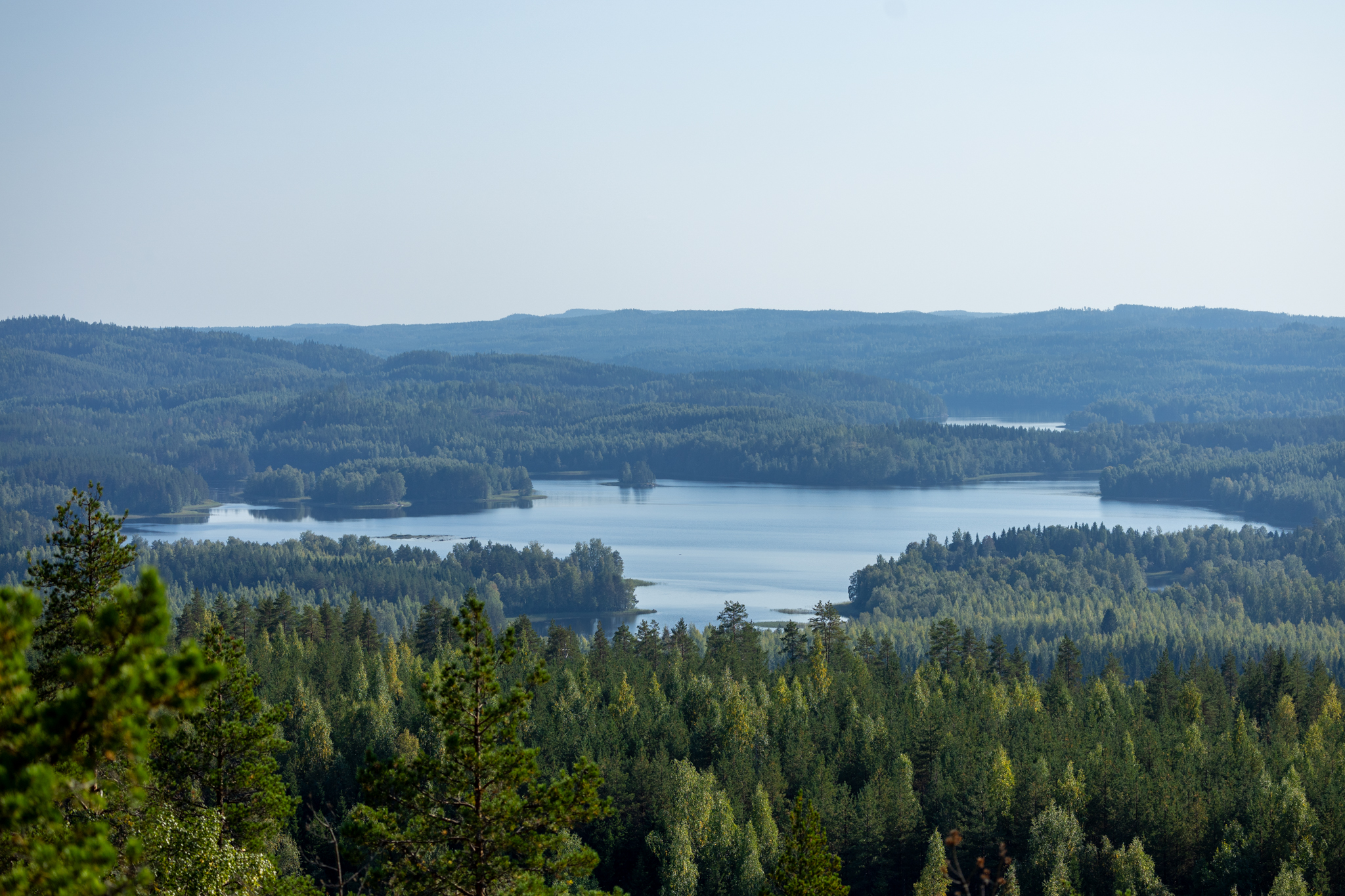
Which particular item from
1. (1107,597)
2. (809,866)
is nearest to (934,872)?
(809,866)

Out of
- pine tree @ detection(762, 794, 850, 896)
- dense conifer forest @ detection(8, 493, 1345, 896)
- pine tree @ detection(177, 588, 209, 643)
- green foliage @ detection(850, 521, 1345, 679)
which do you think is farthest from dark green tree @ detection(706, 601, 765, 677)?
pine tree @ detection(762, 794, 850, 896)

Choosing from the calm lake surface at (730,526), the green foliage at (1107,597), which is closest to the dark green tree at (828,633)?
the green foliage at (1107,597)

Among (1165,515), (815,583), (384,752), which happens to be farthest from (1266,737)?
(1165,515)

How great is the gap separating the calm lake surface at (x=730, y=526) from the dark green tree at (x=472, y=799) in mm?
78773

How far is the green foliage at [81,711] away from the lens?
19.8 ft

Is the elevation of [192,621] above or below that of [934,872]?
above

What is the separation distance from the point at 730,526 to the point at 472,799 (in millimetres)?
142578

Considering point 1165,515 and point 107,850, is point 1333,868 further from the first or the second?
point 1165,515

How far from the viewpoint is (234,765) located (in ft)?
65.4

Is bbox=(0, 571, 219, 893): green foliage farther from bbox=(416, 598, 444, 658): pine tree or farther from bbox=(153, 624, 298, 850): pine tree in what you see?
bbox=(416, 598, 444, 658): pine tree

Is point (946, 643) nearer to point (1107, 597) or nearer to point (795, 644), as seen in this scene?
point (795, 644)

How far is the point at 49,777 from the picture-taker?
19.5ft

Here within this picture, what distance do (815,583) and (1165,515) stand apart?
69514 millimetres

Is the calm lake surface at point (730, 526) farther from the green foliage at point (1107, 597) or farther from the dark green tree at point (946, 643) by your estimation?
the dark green tree at point (946, 643)
